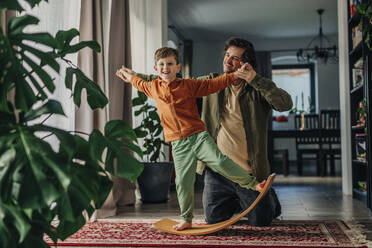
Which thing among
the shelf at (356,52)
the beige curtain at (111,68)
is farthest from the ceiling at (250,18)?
the beige curtain at (111,68)

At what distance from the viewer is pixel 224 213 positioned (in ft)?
8.20

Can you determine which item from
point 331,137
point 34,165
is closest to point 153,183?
point 34,165

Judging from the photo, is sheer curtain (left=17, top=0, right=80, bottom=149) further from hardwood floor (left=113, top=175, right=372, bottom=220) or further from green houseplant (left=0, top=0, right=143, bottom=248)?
green houseplant (left=0, top=0, right=143, bottom=248)

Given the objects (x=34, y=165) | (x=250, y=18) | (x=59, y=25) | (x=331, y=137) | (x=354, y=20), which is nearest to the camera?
(x=34, y=165)

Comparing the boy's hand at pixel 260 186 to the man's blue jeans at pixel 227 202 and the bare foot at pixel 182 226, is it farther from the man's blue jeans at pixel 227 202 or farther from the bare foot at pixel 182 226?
the bare foot at pixel 182 226

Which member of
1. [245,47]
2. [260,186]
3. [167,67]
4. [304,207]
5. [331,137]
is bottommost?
[304,207]

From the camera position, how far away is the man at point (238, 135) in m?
2.39

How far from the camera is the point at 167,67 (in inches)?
87.1

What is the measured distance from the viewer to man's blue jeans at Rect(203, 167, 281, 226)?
2.40 m

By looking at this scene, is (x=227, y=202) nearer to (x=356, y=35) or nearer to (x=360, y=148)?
(x=360, y=148)

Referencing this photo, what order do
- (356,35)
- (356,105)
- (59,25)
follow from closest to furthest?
1. (59,25)
2. (356,35)
3. (356,105)

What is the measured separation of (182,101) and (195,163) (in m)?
0.32

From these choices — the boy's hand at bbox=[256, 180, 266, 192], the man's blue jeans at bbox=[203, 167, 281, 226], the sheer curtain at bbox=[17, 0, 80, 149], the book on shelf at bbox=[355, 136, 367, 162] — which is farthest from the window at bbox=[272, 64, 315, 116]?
the boy's hand at bbox=[256, 180, 266, 192]

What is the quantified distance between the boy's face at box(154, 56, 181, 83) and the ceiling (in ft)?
15.7
